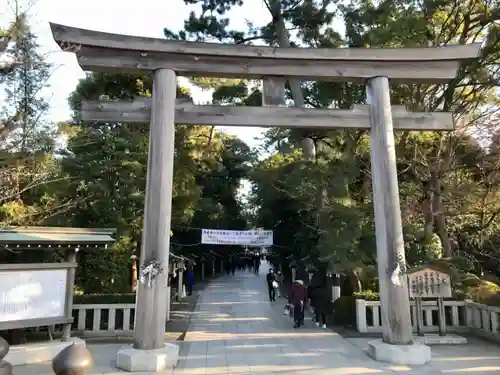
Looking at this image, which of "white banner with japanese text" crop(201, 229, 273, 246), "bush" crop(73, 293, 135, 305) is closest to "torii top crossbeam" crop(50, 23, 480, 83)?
"bush" crop(73, 293, 135, 305)

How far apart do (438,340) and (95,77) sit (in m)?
14.5

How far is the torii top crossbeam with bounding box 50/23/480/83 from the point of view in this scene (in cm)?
781

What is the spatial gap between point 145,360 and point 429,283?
6803 millimetres

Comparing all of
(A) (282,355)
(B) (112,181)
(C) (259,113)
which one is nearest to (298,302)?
(A) (282,355)

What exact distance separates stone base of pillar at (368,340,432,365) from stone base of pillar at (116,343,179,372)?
12.8 feet

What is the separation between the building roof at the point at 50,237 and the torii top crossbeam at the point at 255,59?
3711 millimetres

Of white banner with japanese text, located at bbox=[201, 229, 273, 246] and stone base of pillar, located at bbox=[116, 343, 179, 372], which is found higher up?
white banner with japanese text, located at bbox=[201, 229, 273, 246]

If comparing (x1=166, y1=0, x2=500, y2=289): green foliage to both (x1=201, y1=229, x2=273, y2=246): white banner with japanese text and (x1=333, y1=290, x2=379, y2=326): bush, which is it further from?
(x1=201, y1=229, x2=273, y2=246): white banner with japanese text

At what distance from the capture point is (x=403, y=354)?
7.26 metres

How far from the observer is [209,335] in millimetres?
10367

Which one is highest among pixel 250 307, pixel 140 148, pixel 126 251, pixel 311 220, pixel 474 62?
Result: pixel 474 62

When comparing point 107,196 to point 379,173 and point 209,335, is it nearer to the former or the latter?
point 209,335

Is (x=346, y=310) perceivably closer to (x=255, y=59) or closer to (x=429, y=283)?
(x=429, y=283)

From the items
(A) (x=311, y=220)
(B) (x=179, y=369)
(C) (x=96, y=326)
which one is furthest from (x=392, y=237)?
(A) (x=311, y=220)
